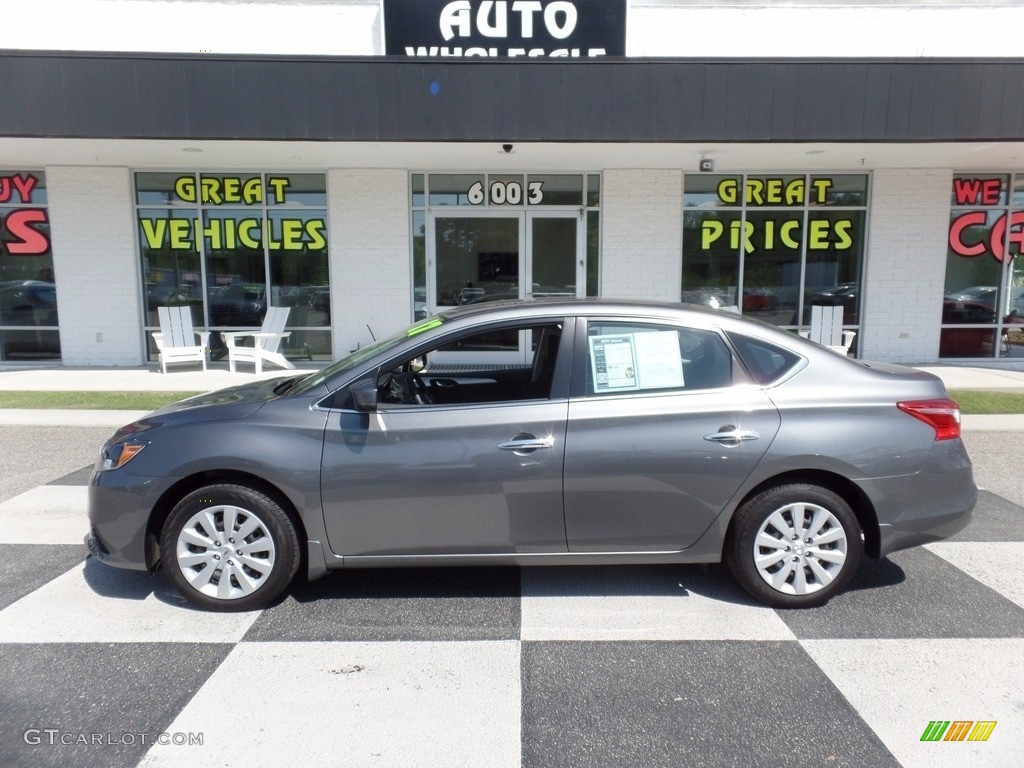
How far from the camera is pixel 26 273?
12359mm

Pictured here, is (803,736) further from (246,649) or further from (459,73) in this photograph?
(459,73)

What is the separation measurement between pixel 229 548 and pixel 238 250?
9.86 metres

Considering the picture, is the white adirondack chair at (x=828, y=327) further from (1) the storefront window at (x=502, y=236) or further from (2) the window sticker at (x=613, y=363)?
(2) the window sticker at (x=613, y=363)

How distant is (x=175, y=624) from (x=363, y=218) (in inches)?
366

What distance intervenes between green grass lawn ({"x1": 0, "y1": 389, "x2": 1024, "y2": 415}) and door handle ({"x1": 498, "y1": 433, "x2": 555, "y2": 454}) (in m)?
6.81

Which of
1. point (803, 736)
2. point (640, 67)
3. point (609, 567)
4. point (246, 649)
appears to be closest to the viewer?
point (803, 736)

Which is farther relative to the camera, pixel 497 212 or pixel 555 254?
pixel 555 254

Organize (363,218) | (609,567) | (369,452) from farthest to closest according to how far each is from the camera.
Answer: (363,218)
(609,567)
(369,452)

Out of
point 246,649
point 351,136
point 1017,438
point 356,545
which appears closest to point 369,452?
point 356,545

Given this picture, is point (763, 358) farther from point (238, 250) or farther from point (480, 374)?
point (238, 250)

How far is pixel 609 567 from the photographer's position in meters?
4.42

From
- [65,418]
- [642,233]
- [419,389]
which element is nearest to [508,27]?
[642,233]

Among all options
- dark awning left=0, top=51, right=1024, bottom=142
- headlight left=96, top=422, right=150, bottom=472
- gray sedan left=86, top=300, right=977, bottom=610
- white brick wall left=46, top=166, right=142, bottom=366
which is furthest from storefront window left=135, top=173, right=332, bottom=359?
gray sedan left=86, top=300, right=977, bottom=610

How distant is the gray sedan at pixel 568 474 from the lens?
3.66m
